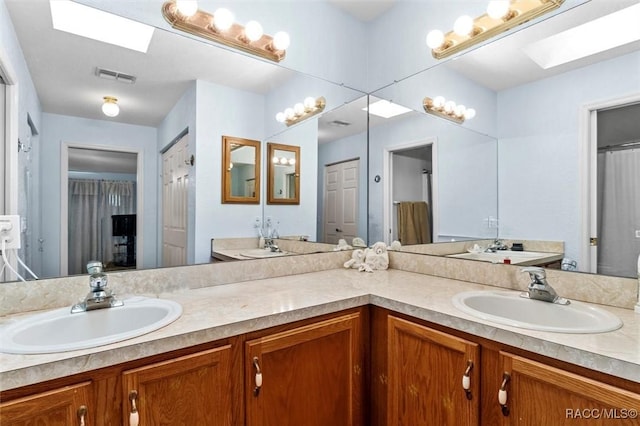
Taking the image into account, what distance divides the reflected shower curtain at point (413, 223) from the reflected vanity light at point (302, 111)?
850 mm

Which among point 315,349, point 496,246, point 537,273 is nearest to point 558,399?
point 537,273

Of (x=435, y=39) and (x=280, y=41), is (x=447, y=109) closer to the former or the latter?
(x=435, y=39)

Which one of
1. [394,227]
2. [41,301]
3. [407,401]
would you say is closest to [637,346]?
[407,401]

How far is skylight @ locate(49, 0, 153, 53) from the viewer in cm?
123

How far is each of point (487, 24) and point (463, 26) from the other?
0.12 metres

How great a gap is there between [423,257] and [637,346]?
1.07 metres

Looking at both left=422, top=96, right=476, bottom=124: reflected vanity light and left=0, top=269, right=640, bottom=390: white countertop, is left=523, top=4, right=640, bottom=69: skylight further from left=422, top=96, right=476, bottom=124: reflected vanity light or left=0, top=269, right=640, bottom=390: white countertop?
left=0, top=269, right=640, bottom=390: white countertop

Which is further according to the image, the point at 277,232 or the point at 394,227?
the point at 394,227

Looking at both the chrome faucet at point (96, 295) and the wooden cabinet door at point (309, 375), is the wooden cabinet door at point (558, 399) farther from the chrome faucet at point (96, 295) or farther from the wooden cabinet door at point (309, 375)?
the chrome faucet at point (96, 295)

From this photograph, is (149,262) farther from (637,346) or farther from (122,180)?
(637,346)

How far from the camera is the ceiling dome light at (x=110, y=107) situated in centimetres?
135

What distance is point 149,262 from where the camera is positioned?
1.40 m

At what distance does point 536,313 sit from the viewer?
1.26 m

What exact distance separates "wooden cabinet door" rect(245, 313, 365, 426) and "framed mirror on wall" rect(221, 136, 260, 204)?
2.77 feet
